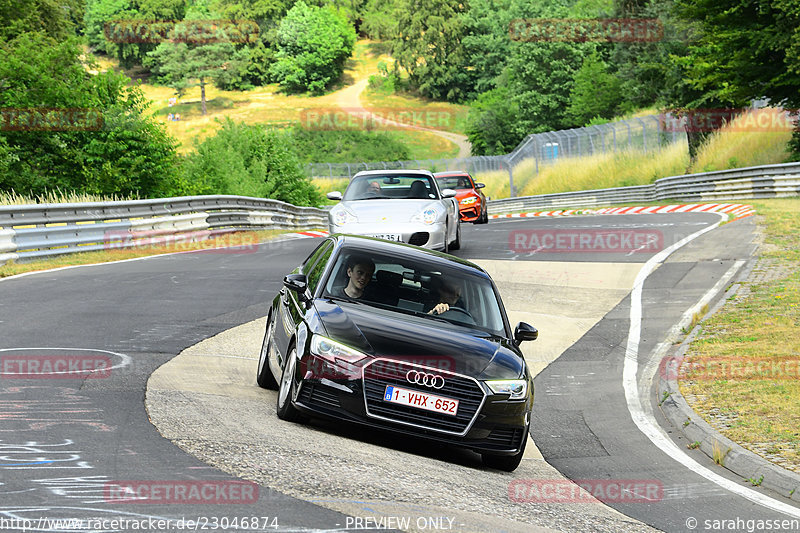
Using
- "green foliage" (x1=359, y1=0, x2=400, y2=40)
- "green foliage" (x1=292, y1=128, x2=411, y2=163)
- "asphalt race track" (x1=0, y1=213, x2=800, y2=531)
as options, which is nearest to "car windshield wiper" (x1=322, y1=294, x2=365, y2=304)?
"asphalt race track" (x1=0, y1=213, x2=800, y2=531)

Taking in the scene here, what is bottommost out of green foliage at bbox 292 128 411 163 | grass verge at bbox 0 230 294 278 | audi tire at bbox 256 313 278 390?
green foliage at bbox 292 128 411 163

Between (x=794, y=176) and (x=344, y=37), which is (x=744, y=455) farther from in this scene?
(x=344, y=37)

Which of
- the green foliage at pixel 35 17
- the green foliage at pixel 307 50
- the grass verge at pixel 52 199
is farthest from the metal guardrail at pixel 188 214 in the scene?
the green foliage at pixel 307 50

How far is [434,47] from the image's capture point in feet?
462

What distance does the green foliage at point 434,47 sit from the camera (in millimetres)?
139250

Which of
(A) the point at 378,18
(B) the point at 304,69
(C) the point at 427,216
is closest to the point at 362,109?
(B) the point at 304,69

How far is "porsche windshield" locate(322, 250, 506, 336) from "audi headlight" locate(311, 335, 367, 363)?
0.98m

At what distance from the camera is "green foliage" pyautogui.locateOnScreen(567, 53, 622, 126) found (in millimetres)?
78062

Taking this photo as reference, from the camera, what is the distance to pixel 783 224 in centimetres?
2389

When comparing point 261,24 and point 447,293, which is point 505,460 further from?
point 261,24

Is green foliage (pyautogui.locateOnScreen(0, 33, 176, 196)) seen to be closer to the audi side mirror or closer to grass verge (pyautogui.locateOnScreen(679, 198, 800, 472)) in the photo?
grass verge (pyautogui.locateOnScreen(679, 198, 800, 472))

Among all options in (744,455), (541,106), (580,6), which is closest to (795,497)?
(744,455)

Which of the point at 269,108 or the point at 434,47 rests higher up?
the point at 434,47

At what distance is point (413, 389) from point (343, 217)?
10073 millimetres
